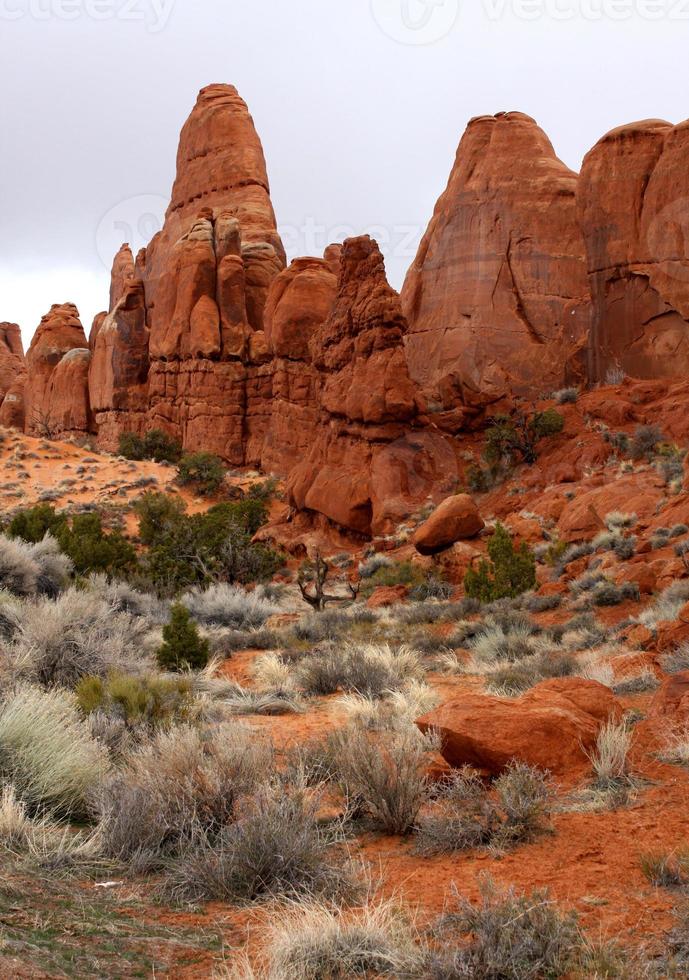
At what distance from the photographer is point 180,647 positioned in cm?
1024

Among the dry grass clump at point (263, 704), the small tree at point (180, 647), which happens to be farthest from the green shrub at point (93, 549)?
the dry grass clump at point (263, 704)

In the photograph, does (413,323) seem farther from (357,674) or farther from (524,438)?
(357,674)

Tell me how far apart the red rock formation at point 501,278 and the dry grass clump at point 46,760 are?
2709 cm

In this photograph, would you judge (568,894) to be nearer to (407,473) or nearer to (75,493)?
(407,473)

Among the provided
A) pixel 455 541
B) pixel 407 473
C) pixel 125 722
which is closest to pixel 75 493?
pixel 407 473

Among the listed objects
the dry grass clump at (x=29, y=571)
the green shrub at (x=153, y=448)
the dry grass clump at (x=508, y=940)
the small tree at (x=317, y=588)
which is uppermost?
the green shrub at (x=153, y=448)

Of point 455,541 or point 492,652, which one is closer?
point 492,652

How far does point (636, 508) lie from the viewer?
19516mm

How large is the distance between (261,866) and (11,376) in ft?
254

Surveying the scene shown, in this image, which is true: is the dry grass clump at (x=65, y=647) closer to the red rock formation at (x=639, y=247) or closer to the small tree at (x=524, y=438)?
the small tree at (x=524, y=438)

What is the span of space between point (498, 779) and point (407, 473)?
22.5m

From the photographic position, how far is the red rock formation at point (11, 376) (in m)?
62.1

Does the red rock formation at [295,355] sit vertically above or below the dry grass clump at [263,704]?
above

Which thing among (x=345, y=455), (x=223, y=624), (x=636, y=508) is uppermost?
(x=345, y=455)
